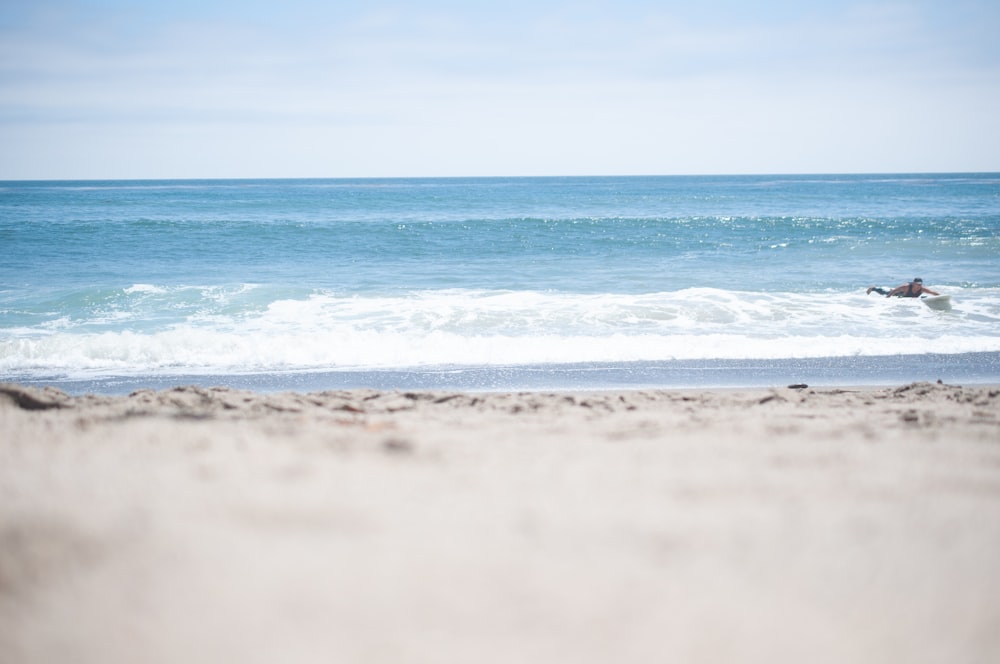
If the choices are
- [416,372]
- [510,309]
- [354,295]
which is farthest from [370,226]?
[416,372]

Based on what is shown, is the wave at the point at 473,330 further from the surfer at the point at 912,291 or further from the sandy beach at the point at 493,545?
the sandy beach at the point at 493,545

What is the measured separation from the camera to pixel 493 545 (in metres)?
2.27

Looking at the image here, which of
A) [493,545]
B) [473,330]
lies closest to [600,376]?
[473,330]

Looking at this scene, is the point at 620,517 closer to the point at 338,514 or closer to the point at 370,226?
the point at 338,514

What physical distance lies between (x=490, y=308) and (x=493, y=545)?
28.4 ft

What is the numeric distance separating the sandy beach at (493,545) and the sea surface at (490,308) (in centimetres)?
364

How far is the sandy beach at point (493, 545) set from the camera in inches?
72.9

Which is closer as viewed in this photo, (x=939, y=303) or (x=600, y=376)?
(x=600, y=376)

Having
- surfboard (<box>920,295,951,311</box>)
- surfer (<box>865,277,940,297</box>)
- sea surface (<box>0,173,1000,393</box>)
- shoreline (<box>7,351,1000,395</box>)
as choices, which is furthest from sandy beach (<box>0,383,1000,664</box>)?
surfer (<box>865,277,940,297</box>)

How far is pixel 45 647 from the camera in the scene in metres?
1.84

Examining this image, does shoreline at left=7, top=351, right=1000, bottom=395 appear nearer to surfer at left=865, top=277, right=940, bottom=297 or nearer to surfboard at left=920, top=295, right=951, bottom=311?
surfboard at left=920, top=295, right=951, bottom=311

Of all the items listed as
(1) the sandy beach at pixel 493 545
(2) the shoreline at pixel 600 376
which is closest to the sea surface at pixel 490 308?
(2) the shoreline at pixel 600 376

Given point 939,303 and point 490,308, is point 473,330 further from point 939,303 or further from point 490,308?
point 939,303

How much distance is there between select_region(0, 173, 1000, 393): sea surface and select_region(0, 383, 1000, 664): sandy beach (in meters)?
3.64
